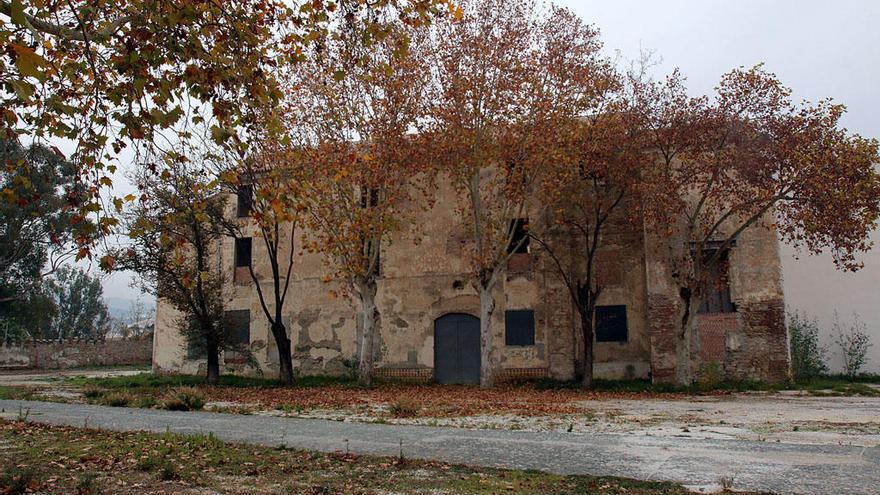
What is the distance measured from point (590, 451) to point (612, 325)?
1485cm

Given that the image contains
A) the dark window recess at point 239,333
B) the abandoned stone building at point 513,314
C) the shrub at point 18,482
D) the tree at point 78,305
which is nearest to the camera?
the shrub at point 18,482

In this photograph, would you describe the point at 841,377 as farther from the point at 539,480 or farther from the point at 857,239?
the point at 539,480

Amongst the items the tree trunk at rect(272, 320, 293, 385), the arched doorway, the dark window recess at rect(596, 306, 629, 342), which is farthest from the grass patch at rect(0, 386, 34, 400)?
the dark window recess at rect(596, 306, 629, 342)

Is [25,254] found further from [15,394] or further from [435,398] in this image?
[435,398]

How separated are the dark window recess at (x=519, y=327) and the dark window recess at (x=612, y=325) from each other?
7.05 feet

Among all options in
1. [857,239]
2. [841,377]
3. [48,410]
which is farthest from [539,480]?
[841,377]

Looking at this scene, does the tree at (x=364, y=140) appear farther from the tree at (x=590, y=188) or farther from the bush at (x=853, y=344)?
the bush at (x=853, y=344)

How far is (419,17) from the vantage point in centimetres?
745

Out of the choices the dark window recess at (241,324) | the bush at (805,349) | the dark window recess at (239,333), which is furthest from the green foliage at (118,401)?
the bush at (805,349)

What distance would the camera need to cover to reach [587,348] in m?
20.7

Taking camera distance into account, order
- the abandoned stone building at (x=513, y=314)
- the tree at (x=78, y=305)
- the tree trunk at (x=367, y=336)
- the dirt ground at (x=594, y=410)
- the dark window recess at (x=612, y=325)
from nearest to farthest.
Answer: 1. the dirt ground at (x=594, y=410)
2. the abandoned stone building at (x=513, y=314)
3. the tree trunk at (x=367, y=336)
4. the dark window recess at (x=612, y=325)
5. the tree at (x=78, y=305)

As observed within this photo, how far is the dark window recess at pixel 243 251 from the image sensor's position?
86.1ft

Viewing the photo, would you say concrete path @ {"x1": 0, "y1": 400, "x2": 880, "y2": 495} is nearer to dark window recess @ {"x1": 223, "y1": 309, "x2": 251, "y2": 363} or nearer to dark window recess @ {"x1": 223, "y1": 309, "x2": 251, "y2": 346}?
dark window recess @ {"x1": 223, "y1": 309, "x2": 251, "y2": 363}

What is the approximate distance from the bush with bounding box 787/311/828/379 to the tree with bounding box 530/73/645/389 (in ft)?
22.3
